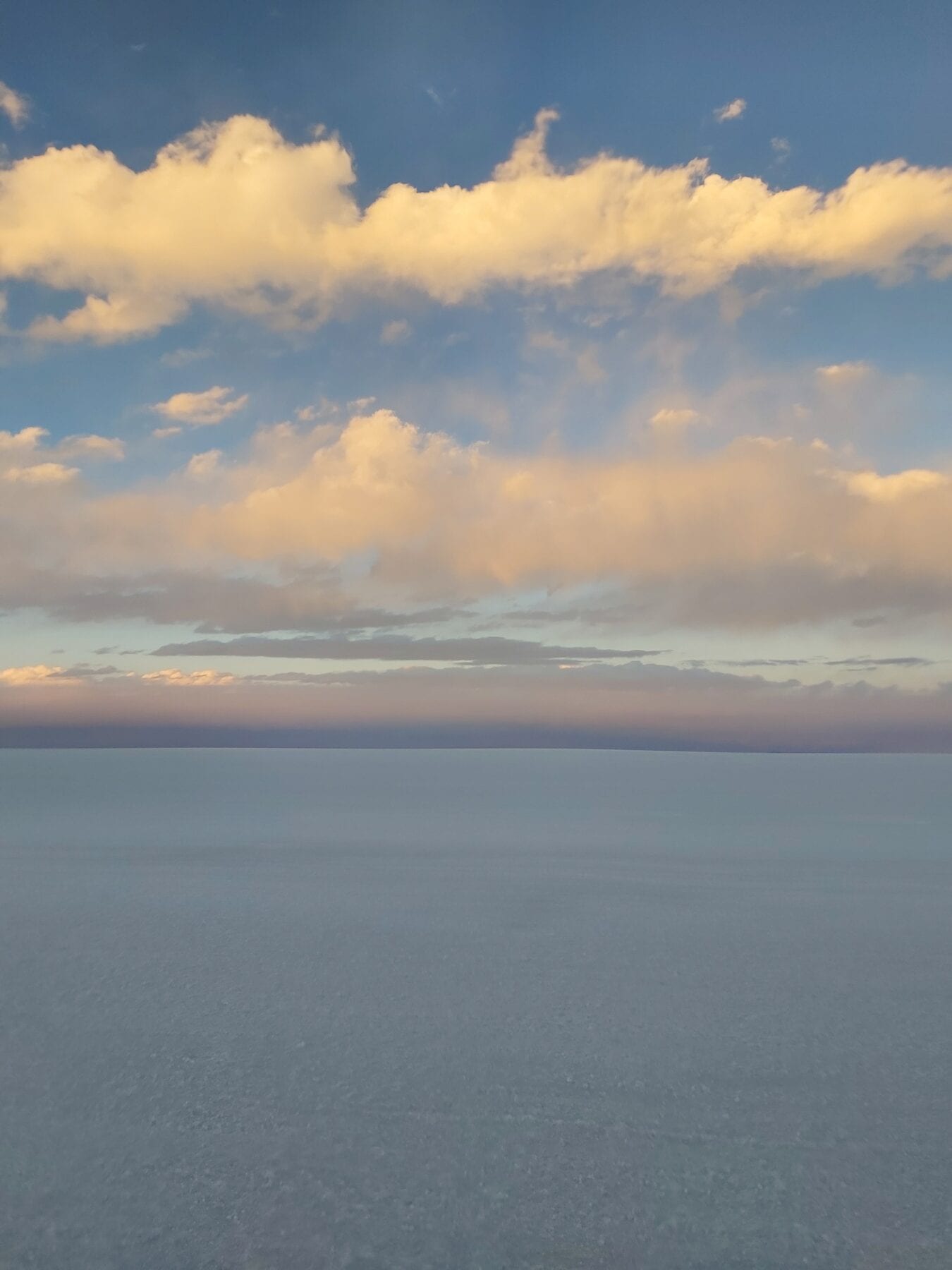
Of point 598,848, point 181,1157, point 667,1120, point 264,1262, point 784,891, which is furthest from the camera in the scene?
point 598,848

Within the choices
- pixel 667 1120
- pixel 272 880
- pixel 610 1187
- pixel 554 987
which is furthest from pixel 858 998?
pixel 272 880

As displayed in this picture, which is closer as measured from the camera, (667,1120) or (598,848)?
A: (667,1120)

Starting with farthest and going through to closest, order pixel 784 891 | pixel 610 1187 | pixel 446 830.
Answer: pixel 446 830
pixel 784 891
pixel 610 1187

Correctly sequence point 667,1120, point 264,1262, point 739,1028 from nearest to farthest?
1. point 264,1262
2. point 667,1120
3. point 739,1028

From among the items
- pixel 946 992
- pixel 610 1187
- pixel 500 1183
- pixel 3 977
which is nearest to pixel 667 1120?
pixel 610 1187

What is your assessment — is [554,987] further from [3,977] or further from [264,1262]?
[3,977]

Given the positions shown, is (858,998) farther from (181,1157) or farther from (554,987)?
(181,1157)
